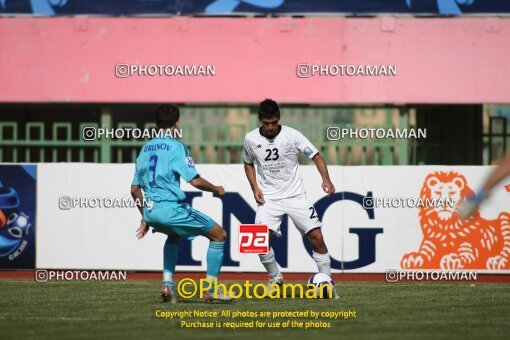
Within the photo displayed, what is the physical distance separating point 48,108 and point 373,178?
882 cm

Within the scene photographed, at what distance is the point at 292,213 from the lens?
12398 millimetres

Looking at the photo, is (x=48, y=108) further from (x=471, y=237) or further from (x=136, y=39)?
(x=471, y=237)

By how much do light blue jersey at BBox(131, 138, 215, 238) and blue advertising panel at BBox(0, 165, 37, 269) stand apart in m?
4.62

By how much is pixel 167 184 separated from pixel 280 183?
6.01 feet

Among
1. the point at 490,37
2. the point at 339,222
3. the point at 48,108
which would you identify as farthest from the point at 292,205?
the point at 48,108

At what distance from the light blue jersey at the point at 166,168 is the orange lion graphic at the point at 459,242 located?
16.5ft

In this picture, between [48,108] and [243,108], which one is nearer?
[243,108]

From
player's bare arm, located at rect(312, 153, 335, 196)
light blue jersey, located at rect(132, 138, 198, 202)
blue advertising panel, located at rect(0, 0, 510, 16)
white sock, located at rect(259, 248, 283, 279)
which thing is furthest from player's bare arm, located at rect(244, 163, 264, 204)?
blue advertising panel, located at rect(0, 0, 510, 16)

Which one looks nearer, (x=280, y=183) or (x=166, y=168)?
(x=166, y=168)

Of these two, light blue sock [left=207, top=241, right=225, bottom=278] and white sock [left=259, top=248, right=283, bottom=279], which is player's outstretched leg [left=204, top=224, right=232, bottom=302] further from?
white sock [left=259, top=248, right=283, bottom=279]

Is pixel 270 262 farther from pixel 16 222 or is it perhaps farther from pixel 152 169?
pixel 16 222

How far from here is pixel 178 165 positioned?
11.1 meters

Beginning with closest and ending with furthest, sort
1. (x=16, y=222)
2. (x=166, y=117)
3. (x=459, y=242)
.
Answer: (x=166, y=117) → (x=459, y=242) → (x=16, y=222)

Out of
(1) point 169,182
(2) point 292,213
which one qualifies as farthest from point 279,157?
(1) point 169,182
